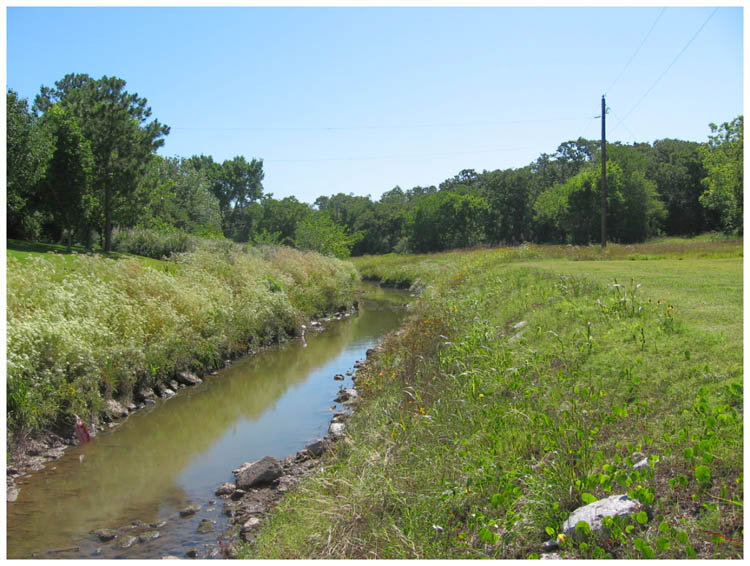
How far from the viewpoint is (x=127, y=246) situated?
40094 millimetres

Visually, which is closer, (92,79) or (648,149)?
(92,79)

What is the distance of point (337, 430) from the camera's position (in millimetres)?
9617

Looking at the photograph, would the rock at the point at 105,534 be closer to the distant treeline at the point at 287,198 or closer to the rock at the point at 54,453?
the rock at the point at 54,453

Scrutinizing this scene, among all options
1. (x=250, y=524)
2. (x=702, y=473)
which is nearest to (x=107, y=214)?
(x=250, y=524)

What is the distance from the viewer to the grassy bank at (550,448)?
4.28m

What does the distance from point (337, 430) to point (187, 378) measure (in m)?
5.38

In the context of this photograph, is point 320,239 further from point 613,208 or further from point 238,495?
point 238,495

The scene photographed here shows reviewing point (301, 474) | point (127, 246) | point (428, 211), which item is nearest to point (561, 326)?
point (301, 474)

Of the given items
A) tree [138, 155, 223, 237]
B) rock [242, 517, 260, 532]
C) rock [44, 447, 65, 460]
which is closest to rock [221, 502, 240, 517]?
rock [242, 517, 260, 532]

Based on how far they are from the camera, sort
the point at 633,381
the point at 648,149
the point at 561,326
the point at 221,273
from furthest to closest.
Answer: the point at 648,149
the point at 221,273
the point at 561,326
the point at 633,381

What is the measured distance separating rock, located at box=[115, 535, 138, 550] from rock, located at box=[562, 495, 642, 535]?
4.67 metres

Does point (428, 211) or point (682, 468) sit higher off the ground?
point (428, 211)

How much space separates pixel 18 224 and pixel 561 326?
33.2 meters

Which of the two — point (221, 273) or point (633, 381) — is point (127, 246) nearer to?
point (221, 273)
